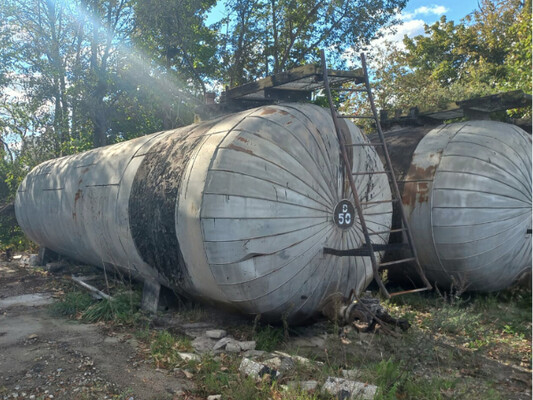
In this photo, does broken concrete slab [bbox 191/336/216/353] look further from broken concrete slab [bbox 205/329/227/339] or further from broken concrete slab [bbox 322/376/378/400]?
broken concrete slab [bbox 322/376/378/400]

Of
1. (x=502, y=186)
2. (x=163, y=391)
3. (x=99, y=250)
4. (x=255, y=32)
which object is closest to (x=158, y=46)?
(x=255, y=32)

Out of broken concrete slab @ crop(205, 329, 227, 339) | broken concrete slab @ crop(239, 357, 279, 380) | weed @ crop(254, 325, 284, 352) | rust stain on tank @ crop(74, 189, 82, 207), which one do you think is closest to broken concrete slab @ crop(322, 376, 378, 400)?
broken concrete slab @ crop(239, 357, 279, 380)

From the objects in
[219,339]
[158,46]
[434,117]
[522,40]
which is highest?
[158,46]

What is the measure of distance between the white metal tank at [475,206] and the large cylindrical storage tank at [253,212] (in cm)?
134

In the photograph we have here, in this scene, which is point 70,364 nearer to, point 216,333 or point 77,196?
point 216,333

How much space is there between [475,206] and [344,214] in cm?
258

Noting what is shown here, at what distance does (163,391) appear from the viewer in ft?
13.3

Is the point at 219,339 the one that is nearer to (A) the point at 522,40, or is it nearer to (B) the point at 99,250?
(B) the point at 99,250

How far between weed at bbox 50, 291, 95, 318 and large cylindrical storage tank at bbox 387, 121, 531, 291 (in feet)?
17.0

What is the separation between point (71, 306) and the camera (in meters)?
6.75

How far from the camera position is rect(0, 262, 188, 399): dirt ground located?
160 inches

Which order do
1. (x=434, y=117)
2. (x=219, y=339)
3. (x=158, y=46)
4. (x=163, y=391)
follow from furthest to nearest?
(x=158, y=46) → (x=434, y=117) → (x=219, y=339) → (x=163, y=391)

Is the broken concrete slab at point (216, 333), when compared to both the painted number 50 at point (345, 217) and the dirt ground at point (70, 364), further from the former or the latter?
the painted number 50 at point (345, 217)

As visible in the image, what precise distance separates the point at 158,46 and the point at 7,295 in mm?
10281
